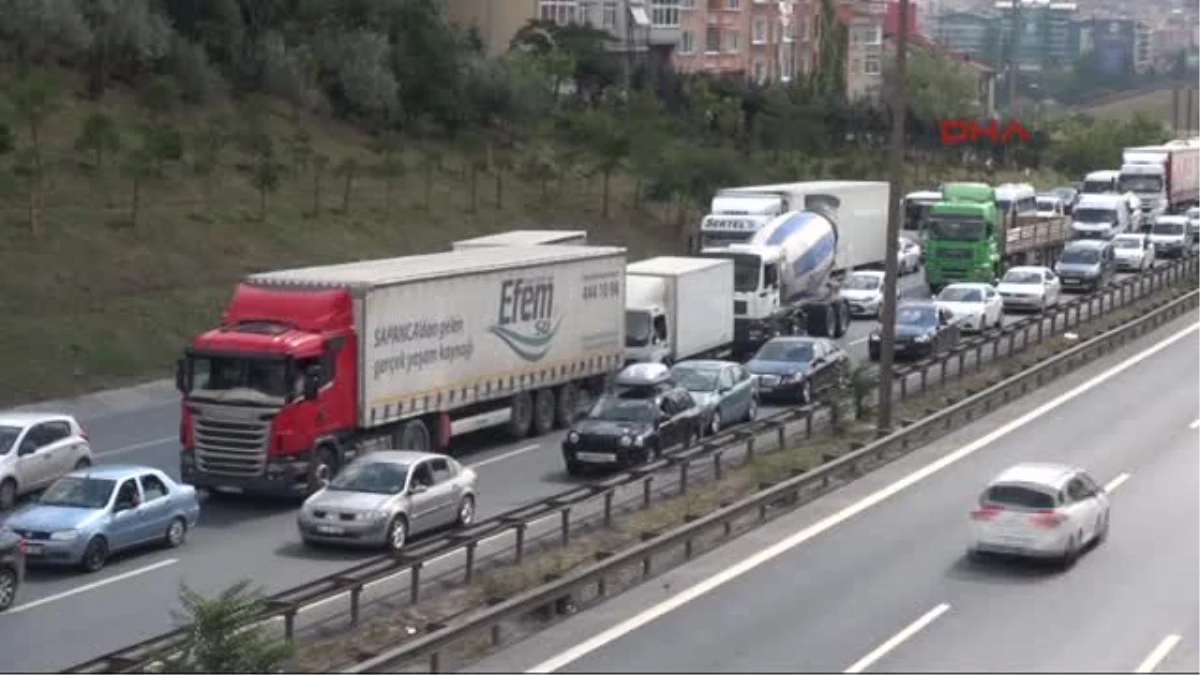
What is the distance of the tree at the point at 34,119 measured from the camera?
51594 mm

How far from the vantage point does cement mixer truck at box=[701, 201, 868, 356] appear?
164 ft

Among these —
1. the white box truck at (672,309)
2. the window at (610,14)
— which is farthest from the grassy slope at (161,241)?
the window at (610,14)

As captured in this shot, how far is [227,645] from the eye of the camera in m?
18.7

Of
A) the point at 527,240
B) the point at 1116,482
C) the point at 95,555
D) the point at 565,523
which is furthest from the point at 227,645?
the point at 527,240

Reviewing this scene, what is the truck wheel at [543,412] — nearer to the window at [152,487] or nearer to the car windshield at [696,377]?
the car windshield at [696,377]

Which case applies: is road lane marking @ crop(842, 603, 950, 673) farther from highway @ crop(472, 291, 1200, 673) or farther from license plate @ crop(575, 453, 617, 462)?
license plate @ crop(575, 453, 617, 462)

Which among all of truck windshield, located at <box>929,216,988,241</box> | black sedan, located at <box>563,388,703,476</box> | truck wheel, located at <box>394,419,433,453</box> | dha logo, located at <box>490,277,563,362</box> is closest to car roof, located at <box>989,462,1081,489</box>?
black sedan, located at <box>563,388,703,476</box>

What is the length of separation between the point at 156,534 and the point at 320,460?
13.5 ft

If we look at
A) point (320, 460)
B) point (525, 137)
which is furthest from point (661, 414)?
point (525, 137)

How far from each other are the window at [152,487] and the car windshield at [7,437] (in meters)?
3.96

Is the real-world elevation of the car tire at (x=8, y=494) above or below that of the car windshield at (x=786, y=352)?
below

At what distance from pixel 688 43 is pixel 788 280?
77.1m

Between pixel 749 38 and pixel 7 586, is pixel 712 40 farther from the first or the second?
pixel 7 586

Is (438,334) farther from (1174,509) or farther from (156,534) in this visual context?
(1174,509)
